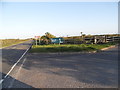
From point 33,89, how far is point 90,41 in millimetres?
25211

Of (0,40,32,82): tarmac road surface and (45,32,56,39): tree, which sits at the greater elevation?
(45,32,56,39): tree

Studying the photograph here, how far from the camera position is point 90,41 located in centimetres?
2895

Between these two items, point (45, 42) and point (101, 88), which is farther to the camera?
point (45, 42)

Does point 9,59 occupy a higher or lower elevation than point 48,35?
lower

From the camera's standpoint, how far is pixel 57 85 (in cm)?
521

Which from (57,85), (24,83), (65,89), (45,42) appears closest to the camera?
(65,89)

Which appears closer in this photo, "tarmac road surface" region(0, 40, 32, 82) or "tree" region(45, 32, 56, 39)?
"tarmac road surface" region(0, 40, 32, 82)

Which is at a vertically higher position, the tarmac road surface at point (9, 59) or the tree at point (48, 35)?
the tree at point (48, 35)

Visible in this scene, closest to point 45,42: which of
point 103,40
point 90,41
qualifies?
point 90,41

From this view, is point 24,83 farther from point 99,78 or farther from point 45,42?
point 45,42

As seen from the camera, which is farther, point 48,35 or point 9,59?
point 48,35

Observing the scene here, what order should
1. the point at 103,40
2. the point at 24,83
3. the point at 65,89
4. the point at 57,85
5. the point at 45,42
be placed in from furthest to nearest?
the point at 45,42 → the point at 103,40 → the point at 24,83 → the point at 57,85 → the point at 65,89

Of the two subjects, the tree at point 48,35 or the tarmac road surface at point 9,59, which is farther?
the tree at point 48,35

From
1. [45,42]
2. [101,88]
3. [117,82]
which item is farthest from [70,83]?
[45,42]
